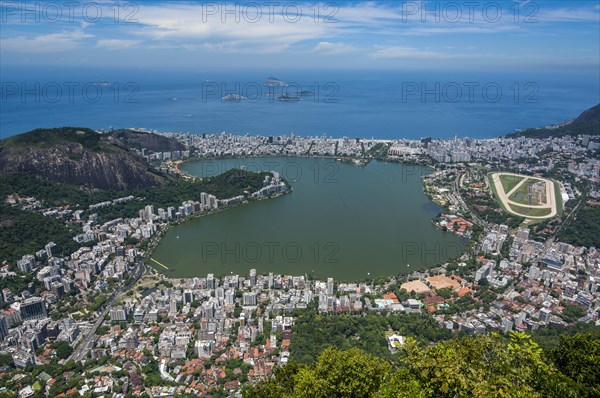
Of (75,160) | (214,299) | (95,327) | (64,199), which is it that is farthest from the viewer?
(75,160)

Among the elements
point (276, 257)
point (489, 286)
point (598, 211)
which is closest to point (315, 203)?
point (276, 257)

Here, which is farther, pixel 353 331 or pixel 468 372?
pixel 353 331

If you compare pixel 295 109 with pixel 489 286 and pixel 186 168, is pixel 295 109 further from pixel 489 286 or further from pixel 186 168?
pixel 489 286

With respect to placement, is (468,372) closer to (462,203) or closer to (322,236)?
(322,236)

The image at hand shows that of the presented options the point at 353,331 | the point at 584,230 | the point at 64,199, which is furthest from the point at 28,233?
the point at 584,230

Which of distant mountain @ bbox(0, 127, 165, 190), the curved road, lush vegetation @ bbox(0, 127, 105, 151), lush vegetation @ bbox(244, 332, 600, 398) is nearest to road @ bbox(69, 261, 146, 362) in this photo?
lush vegetation @ bbox(244, 332, 600, 398)

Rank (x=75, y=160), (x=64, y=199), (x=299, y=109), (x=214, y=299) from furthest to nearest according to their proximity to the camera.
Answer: (x=299, y=109) < (x=75, y=160) < (x=64, y=199) < (x=214, y=299)

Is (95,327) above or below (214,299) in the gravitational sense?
below
